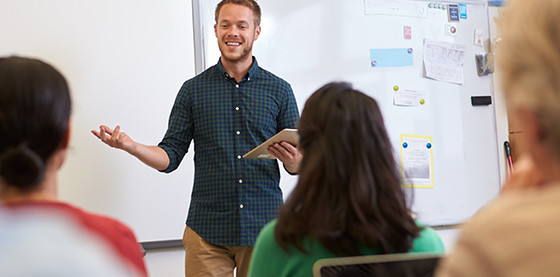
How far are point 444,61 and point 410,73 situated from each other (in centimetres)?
26

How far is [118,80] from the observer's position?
272cm

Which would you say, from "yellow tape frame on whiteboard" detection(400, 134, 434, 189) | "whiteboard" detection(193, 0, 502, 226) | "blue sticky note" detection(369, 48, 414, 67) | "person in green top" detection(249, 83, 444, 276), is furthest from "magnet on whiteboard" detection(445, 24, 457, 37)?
"person in green top" detection(249, 83, 444, 276)

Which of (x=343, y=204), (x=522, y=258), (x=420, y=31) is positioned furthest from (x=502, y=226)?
(x=420, y=31)

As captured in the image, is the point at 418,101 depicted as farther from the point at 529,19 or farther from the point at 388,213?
the point at 529,19

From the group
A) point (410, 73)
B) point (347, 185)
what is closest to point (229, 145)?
point (347, 185)

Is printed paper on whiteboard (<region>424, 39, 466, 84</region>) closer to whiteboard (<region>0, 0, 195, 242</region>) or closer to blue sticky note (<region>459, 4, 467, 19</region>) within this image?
blue sticky note (<region>459, 4, 467, 19</region>)

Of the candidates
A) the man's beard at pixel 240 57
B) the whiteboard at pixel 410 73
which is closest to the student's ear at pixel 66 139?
the man's beard at pixel 240 57

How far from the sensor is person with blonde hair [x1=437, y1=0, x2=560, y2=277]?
2.00ft

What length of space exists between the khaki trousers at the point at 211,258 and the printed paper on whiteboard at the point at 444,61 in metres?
1.74

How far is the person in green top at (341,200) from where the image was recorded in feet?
3.70

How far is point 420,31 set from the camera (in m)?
3.47

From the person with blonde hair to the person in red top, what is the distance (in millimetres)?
552

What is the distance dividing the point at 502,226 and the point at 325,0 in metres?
2.76

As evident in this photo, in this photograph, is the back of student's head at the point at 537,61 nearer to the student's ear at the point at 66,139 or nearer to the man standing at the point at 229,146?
the student's ear at the point at 66,139
